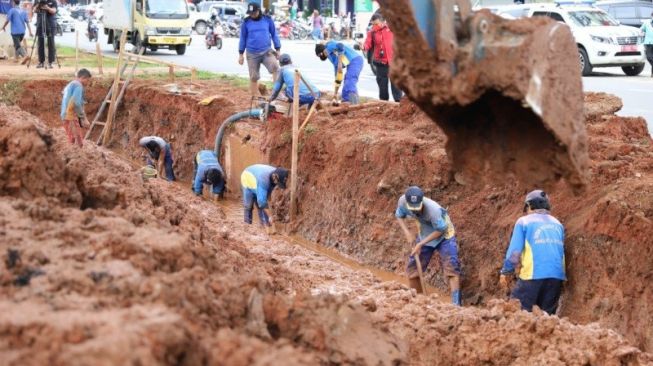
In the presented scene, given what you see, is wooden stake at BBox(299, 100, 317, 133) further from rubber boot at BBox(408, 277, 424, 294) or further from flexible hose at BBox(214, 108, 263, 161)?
rubber boot at BBox(408, 277, 424, 294)

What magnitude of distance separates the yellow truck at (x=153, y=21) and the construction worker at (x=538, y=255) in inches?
867

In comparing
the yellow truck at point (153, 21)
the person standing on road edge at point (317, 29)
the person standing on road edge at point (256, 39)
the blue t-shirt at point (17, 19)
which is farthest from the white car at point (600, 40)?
the person standing on road edge at point (317, 29)

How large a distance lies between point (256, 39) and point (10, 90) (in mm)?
6748

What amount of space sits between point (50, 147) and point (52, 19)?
56.9 feet

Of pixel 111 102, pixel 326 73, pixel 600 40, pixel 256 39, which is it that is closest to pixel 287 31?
pixel 326 73

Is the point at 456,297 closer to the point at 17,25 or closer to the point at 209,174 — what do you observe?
the point at 209,174

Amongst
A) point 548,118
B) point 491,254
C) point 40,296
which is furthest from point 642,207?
point 40,296

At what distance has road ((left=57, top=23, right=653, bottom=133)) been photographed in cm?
1752

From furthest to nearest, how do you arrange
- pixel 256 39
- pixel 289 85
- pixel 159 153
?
1. pixel 159 153
2. pixel 256 39
3. pixel 289 85

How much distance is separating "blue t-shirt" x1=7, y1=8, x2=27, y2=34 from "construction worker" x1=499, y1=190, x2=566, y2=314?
18152 millimetres

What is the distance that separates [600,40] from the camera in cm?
2200

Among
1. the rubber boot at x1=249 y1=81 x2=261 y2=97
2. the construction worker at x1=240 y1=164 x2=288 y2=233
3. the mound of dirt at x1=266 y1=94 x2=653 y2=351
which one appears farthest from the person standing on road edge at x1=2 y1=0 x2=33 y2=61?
the construction worker at x1=240 y1=164 x2=288 y2=233

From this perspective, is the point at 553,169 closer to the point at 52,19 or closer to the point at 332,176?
the point at 332,176

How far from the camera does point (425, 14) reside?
5047 mm
